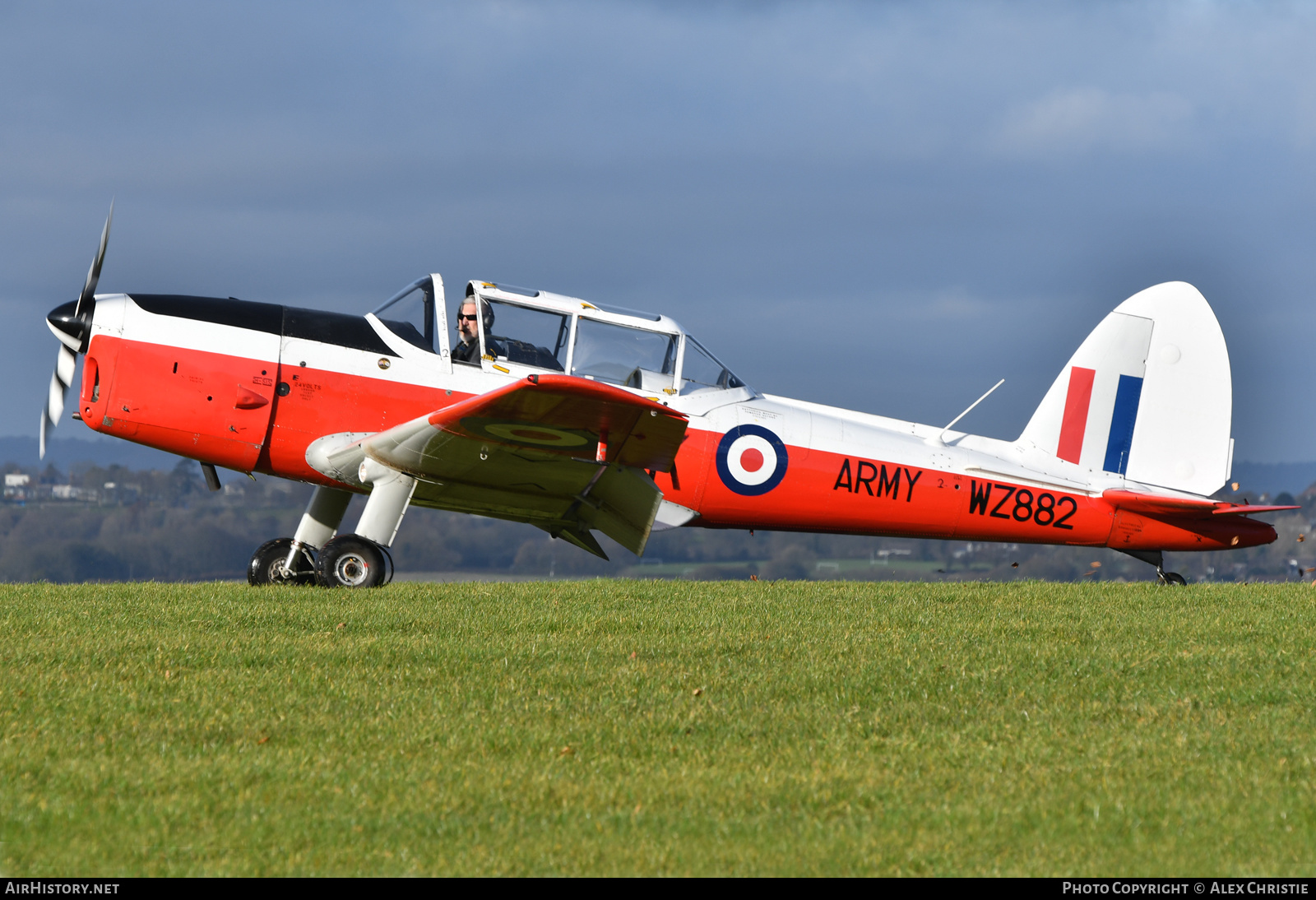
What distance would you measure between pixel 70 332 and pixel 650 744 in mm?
7523

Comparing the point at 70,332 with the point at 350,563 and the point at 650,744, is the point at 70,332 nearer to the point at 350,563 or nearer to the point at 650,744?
the point at 350,563

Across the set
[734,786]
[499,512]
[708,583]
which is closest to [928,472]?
[708,583]

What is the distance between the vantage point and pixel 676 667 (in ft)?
22.1

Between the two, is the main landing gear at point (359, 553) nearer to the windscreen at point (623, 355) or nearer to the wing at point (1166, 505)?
the windscreen at point (623, 355)

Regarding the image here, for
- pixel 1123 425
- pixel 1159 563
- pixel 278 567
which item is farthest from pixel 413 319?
pixel 1159 563

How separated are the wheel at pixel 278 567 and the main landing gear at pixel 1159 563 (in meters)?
8.37

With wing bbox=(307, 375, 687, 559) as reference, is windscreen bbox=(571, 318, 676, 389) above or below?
above

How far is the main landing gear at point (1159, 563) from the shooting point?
12.5 m

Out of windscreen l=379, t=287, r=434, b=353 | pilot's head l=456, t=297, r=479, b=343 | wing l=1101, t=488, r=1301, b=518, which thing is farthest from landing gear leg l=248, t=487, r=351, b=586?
wing l=1101, t=488, r=1301, b=518

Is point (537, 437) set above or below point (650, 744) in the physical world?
above

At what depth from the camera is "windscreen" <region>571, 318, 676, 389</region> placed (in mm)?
10617

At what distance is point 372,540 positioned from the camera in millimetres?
10312

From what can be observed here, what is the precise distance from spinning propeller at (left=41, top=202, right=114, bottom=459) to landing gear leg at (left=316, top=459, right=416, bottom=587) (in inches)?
105

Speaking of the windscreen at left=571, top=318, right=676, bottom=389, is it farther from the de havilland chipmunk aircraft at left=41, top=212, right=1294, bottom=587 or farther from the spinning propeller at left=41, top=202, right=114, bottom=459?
the spinning propeller at left=41, top=202, right=114, bottom=459
